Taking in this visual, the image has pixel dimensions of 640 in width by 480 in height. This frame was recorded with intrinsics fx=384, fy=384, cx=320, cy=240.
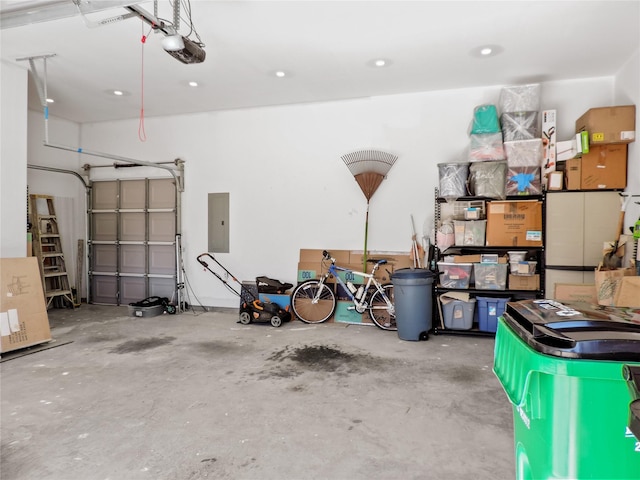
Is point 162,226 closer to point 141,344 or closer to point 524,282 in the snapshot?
point 141,344

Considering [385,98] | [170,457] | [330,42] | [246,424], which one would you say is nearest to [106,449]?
[170,457]

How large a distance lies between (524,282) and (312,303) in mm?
2586

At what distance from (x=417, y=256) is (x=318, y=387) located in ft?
8.22

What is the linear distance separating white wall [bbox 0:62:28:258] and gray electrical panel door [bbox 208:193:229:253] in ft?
7.72

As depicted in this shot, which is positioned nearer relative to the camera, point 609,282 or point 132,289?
point 609,282

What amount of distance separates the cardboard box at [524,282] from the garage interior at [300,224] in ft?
0.16

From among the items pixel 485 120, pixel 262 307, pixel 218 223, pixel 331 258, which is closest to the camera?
pixel 485 120

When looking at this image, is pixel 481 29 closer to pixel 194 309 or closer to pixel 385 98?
pixel 385 98

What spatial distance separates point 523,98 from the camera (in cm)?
439

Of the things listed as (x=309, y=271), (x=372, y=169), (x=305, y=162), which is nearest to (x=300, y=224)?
(x=309, y=271)

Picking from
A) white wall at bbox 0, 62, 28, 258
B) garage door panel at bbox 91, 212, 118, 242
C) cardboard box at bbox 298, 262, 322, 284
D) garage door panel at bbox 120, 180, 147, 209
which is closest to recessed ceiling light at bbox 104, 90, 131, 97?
white wall at bbox 0, 62, 28, 258

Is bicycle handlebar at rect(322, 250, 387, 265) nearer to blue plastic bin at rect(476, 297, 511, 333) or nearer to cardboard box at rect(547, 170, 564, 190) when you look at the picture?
blue plastic bin at rect(476, 297, 511, 333)

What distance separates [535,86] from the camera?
438 cm

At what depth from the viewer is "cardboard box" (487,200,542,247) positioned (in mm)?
4375
